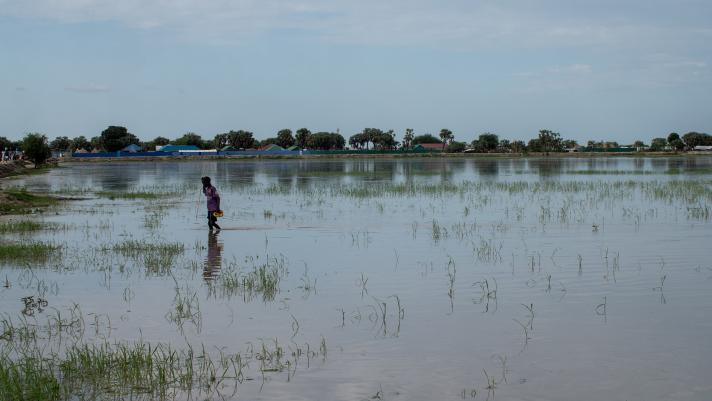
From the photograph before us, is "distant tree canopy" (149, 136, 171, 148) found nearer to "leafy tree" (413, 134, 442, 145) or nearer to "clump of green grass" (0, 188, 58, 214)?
"leafy tree" (413, 134, 442, 145)

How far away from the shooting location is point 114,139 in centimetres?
14550

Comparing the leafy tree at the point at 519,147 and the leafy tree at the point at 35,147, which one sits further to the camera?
the leafy tree at the point at 519,147

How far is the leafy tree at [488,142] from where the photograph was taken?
153 m

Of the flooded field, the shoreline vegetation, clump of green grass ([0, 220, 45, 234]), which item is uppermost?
the shoreline vegetation

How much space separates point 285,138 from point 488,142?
4497 centimetres

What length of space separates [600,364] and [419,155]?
13157 cm

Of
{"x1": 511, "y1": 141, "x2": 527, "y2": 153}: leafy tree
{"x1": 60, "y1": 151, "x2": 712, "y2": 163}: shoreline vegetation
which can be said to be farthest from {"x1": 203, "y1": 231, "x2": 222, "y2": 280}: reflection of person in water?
{"x1": 511, "y1": 141, "x2": 527, "y2": 153}: leafy tree

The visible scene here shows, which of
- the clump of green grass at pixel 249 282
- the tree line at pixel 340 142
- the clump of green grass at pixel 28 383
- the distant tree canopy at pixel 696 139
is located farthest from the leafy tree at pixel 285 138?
the clump of green grass at pixel 28 383

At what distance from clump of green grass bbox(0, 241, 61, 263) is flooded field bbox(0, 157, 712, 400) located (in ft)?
0.24

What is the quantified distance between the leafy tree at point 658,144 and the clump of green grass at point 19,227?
14626cm

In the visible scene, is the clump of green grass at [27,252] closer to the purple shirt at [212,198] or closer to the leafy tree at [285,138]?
the purple shirt at [212,198]

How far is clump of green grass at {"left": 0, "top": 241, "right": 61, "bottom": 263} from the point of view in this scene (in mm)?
13242

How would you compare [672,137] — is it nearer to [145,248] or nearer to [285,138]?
[285,138]

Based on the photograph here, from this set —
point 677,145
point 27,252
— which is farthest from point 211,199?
point 677,145
